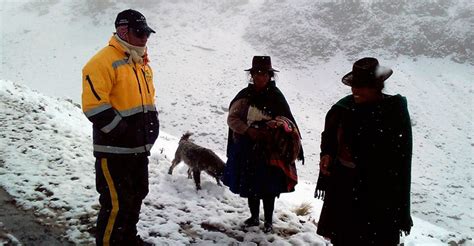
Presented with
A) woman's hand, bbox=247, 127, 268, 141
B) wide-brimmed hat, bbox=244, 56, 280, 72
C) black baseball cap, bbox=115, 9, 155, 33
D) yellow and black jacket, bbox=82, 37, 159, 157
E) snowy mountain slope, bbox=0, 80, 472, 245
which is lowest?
snowy mountain slope, bbox=0, 80, 472, 245

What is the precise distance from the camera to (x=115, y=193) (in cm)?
303

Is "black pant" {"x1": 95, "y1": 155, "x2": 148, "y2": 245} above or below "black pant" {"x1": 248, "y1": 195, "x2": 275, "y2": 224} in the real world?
above

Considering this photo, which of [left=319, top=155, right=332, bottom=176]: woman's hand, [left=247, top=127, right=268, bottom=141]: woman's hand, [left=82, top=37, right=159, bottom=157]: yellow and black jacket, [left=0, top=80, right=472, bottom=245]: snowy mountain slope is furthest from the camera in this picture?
[left=0, top=80, right=472, bottom=245]: snowy mountain slope

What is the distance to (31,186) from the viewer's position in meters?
4.55

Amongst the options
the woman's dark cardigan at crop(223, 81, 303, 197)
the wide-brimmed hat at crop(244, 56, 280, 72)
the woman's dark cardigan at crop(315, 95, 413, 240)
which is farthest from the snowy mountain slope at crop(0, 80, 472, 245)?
the wide-brimmed hat at crop(244, 56, 280, 72)

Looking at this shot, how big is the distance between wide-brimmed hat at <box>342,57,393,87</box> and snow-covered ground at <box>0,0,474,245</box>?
2.34m

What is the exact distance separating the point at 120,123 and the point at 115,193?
0.63m

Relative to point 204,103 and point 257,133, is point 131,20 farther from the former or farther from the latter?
point 204,103

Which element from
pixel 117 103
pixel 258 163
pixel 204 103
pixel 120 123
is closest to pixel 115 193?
pixel 120 123

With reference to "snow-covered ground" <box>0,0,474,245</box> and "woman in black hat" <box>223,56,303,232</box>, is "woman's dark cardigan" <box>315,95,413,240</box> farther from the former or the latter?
"snow-covered ground" <box>0,0,474,245</box>

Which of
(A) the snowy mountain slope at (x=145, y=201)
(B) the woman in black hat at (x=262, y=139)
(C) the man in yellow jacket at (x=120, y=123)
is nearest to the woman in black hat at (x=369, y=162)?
(B) the woman in black hat at (x=262, y=139)

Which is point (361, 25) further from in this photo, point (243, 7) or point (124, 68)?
point (124, 68)

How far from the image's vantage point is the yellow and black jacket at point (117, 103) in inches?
110

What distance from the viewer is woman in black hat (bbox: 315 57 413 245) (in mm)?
2643
